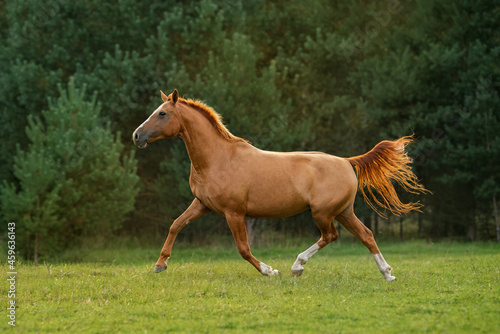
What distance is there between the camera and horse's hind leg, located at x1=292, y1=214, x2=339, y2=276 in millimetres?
8203

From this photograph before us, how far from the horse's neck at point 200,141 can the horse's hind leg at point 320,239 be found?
1.67 metres

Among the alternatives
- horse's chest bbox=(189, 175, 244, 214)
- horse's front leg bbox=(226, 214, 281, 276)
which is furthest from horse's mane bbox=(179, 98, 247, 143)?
horse's front leg bbox=(226, 214, 281, 276)

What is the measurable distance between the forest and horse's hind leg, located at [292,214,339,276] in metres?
7.50

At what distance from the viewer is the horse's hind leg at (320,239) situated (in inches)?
323

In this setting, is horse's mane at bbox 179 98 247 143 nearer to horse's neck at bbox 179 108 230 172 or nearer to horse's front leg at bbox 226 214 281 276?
horse's neck at bbox 179 108 230 172

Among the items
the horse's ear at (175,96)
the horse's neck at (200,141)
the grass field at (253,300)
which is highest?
the horse's ear at (175,96)

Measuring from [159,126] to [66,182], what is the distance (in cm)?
644

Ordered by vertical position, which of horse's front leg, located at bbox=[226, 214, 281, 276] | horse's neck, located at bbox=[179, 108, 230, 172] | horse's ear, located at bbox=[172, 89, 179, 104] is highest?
horse's ear, located at bbox=[172, 89, 179, 104]

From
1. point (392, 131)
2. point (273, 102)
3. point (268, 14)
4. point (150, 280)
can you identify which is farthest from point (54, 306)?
point (268, 14)

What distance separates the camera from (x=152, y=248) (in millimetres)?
18219

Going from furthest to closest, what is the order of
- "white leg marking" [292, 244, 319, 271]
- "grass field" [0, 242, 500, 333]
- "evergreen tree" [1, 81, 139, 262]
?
"evergreen tree" [1, 81, 139, 262], "white leg marking" [292, 244, 319, 271], "grass field" [0, 242, 500, 333]

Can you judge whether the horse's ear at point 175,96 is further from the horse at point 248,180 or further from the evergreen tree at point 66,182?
the evergreen tree at point 66,182

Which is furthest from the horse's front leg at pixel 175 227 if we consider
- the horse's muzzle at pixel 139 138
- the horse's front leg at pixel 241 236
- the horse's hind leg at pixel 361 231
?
the horse's hind leg at pixel 361 231

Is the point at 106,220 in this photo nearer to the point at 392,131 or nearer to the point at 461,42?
the point at 392,131
